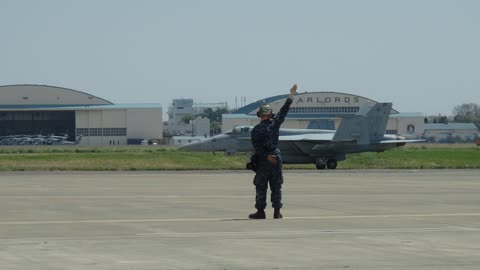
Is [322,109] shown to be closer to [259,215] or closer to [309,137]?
[309,137]

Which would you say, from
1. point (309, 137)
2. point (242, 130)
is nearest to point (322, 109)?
point (242, 130)

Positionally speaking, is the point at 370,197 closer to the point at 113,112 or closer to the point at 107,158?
the point at 107,158

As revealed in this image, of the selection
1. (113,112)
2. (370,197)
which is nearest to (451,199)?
(370,197)

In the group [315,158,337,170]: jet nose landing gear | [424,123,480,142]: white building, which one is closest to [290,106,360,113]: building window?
[424,123,480,142]: white building

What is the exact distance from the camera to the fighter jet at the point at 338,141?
51812mm

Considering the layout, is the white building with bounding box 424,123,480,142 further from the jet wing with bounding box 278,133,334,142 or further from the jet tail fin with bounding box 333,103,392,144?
the jet tail fin with bounding box 333,103,392,144

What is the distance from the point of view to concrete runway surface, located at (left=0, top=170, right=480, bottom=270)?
943 cm

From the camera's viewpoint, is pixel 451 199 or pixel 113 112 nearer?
pixel 451 199

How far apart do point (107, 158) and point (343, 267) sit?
144 feet

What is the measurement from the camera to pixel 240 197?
2030cm

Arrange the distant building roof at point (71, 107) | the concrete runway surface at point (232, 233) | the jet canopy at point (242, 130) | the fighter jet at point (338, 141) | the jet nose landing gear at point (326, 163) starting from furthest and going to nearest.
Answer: the distant building roof at point (71, 107)
the jet canopy at point (242, 130)
the jet nose landing gear at point (326, 163)
the fighter jet at point (338, 141)
the concrete runway surface at point (232, 233)

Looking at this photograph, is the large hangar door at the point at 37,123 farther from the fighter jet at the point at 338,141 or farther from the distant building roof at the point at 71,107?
the fighter jet at the point at 338,141

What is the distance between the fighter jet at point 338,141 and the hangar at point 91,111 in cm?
6621

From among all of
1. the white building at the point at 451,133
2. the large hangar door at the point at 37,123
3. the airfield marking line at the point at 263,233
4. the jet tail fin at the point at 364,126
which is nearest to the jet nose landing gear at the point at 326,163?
the jet tail fin at the point at 364,126
